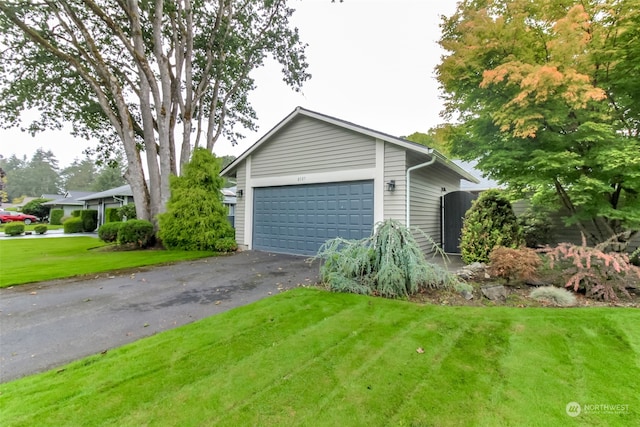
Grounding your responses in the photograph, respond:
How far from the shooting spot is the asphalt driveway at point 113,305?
2891 mm

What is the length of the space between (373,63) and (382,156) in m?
7.46

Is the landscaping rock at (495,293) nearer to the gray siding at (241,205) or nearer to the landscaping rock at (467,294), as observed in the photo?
the landscaping rock at (467,294)

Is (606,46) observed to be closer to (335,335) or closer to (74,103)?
(335,335)

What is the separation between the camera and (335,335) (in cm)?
308

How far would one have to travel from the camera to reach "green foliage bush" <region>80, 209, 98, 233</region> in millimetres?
20125

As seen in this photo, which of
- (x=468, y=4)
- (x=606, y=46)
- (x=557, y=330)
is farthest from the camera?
(x=468, y=4)

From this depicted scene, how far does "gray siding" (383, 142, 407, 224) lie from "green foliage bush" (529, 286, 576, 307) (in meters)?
3.16

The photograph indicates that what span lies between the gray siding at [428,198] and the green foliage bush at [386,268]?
10.1 ft

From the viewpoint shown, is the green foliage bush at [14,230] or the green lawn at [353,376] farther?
the green foliage bush at [14,230]

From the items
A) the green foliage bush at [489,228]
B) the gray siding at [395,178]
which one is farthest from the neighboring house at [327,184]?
the green foliage bush at [489,228]

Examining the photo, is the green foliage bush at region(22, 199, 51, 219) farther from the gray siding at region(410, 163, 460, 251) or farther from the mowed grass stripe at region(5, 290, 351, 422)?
the gray siding at region(410, 163, 460, 251)

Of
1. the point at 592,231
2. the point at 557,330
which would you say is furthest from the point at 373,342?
the point at 592,231

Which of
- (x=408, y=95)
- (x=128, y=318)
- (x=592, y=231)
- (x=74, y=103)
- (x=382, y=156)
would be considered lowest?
(x=128, y=318)

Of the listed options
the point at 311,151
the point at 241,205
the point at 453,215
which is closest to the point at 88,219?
the point at 241,205
